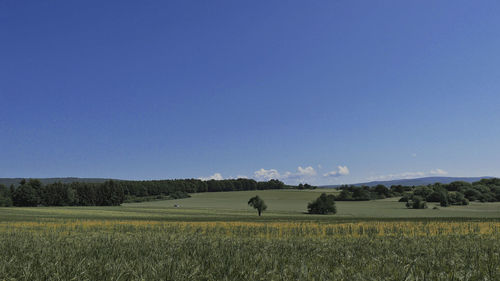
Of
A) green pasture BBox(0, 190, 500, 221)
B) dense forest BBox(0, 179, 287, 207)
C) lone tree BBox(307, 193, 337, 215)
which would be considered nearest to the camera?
green pasture BBox(0, 190, 500, 221)

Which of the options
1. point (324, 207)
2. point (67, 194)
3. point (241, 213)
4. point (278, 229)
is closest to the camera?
point (278, 229)

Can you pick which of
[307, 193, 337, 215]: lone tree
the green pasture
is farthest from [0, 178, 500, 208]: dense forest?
[307, 193, 337, 215]: lone tree

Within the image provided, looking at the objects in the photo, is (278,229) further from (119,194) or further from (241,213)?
(119,194)

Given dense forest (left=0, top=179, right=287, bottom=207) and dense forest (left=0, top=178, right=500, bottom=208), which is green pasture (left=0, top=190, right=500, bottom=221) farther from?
dense forest (left=0, top=179, right=287, bottom=207)

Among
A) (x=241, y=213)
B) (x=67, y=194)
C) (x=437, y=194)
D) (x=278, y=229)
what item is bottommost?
(x=241, y=213)

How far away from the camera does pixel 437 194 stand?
117438 millimetres

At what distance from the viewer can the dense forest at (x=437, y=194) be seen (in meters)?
112

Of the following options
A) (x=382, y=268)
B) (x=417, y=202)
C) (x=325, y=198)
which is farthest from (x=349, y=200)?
(x=382, y=268)

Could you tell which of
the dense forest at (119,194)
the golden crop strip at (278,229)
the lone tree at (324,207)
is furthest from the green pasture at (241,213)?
the golden crop strip at (278,229)

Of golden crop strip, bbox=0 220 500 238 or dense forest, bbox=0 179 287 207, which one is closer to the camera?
golden crop strip, bbox=0 220 500 238

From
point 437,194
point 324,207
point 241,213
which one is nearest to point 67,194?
point 241,213

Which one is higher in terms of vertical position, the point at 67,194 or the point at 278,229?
the point at 67,194

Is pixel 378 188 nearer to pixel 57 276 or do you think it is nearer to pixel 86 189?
pixel 86 189

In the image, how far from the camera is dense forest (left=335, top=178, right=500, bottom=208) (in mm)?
111688
